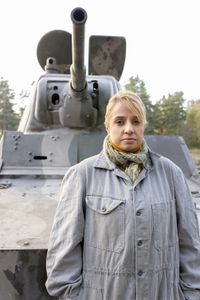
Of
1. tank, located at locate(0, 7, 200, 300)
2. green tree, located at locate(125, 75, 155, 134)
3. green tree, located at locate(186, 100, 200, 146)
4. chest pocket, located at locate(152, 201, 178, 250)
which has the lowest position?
green tree, located at locate(186, 100, 200, 146)

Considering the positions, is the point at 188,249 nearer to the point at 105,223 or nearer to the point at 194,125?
the point at 105,223

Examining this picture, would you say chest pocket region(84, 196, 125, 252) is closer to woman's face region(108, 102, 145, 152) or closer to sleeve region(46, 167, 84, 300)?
sleeve region(46, 167, 84, 300)

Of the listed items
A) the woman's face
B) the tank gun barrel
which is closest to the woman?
the woman's face

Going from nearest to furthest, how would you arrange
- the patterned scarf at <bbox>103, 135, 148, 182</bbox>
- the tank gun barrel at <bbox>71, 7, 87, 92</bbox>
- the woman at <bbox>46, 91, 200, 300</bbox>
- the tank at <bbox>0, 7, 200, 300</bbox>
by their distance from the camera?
the woman at <bbox>46, 91, 200, 300</bbox> → the patterned scarf at <bbox>103, 135, 148, 182</bbox> → the tank at <bbox>0, 7, 200, 300</bbox> → the tank gun barrel at <bbox>71, 7, 87, 92</bbox>

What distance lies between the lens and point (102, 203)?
7.04 ft

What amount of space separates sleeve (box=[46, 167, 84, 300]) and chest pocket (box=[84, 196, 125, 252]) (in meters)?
0.05

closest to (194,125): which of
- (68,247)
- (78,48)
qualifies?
(78,48)

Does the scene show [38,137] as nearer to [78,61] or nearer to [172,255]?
[78,61]

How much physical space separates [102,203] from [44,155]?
9.94ft

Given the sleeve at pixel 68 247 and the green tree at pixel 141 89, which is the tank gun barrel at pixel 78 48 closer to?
the sleeve at pixel 68 247

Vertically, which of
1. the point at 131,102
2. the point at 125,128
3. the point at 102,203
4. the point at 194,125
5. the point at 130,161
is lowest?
the point at 194,125

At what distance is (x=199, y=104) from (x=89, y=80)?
50536mm

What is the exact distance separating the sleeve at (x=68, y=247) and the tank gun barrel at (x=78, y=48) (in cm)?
242

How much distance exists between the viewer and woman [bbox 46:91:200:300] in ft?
6.84
